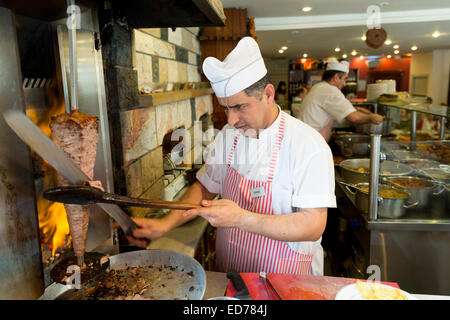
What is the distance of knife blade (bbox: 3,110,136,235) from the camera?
79cm

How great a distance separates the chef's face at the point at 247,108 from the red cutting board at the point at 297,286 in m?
0.62

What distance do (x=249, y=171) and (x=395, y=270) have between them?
1.46m

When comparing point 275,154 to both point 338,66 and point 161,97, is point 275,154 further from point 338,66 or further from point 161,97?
point 338,66

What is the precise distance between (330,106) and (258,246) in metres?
3.08

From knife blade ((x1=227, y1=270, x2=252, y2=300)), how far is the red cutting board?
0.02 m

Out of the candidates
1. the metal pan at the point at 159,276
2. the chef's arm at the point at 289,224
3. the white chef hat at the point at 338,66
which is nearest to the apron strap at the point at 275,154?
the chef's arm at the point at 289,224

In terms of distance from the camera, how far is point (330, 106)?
13.9 ft

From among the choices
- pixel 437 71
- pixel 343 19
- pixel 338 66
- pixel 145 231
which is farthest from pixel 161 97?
pixel 437 71

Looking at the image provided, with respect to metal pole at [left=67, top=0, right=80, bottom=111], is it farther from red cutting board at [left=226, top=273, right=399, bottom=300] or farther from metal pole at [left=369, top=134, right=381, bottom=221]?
metal pole at [left=369, top=134, right=381, bottom=221]

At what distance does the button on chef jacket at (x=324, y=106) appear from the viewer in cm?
416

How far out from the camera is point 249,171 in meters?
1.64

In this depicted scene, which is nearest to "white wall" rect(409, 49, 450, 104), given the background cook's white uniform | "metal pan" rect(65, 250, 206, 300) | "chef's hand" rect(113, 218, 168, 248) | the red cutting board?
the background cook's white uniform
